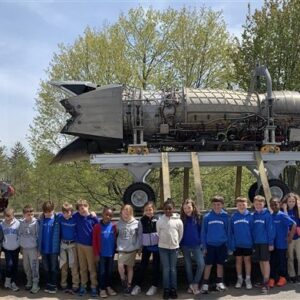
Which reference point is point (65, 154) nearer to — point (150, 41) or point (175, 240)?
point (175, 240)

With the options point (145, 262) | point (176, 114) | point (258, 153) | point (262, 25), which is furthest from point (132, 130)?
point (262, 25)

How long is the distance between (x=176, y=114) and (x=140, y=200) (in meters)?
2.03

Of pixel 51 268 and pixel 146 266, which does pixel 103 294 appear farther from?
pixel 51 268

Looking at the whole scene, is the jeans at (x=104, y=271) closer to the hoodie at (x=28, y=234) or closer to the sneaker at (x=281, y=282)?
the hoodie at (x=28, y=234)

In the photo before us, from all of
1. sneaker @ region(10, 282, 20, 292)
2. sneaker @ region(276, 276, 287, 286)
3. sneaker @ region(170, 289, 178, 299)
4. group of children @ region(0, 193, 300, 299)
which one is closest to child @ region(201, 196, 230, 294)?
group of children @ region(0, 193, 300, 299)

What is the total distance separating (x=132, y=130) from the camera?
10734 millimetres

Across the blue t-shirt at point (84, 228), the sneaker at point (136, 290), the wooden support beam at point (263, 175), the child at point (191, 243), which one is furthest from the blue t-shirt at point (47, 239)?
the wooden support beam at point (263, 175)

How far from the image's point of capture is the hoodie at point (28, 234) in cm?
812

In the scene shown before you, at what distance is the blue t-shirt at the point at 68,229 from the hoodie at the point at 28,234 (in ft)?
1.49

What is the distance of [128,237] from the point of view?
26.0ft

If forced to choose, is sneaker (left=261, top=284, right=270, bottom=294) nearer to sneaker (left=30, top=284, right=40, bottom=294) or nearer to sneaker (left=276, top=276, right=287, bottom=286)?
sneaker (left=276, top=276, right=287, bottom=286)

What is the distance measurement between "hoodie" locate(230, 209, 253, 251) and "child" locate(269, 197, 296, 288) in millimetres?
451

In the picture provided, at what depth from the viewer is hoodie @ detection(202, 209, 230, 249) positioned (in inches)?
310

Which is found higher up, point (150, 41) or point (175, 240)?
point (150, 41)
